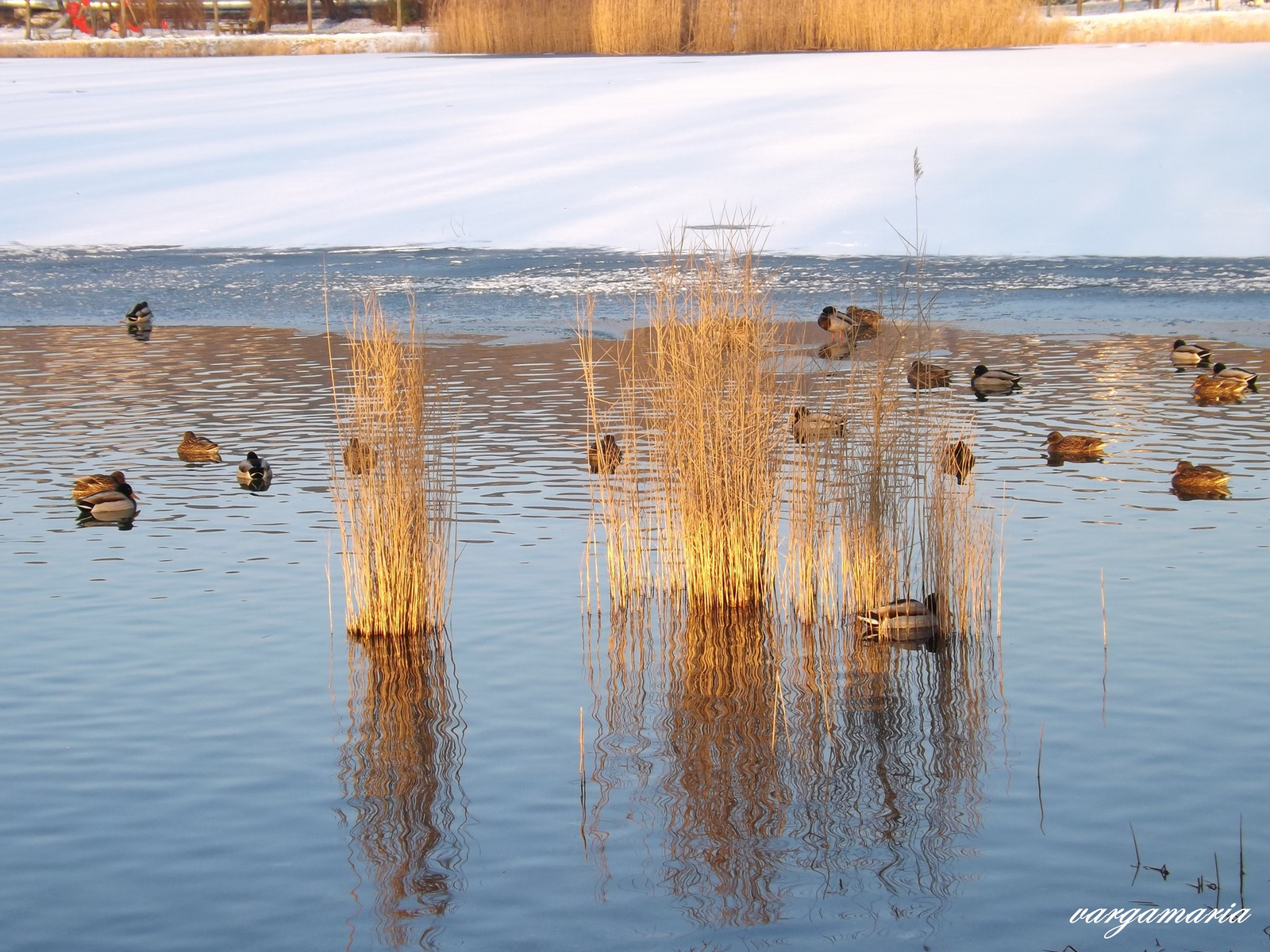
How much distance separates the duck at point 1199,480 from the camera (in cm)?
778

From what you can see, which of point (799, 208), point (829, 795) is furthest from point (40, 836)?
point (799, 208)

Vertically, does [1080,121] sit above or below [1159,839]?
above

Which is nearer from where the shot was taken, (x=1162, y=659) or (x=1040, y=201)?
(x=1162, y=659)

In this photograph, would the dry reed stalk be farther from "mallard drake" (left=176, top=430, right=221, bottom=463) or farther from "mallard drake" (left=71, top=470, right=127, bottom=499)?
"mallard drake" (left=176, top=430, right=221, bottom=463)

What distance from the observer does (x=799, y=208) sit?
17.4 meters

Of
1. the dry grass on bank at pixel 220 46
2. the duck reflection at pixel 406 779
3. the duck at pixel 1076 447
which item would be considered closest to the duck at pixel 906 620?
the duck reflection at pixel 406 779

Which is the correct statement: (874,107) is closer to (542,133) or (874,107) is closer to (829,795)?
(542,133)

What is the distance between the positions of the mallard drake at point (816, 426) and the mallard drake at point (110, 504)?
129 inches

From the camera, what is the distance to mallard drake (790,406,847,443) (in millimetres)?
6131

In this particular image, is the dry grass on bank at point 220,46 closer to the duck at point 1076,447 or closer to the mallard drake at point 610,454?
the mallard drake at point 610,454

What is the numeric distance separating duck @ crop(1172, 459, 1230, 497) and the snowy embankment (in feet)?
25.8

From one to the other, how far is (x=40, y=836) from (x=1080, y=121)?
18.5 metres

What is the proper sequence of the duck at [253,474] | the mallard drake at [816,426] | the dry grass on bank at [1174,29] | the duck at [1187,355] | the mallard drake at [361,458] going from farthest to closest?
the dry grass on bank at [1174,29]
the duck at [1187,355]
the duck at [253,474]
the mallard drake at [816,426]
the mallard drake at [361,458]

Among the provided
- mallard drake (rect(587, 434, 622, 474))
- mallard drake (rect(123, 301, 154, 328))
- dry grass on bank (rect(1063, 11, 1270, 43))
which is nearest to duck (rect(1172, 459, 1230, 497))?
mallard drake (rect(587, 434, 622, 474))
